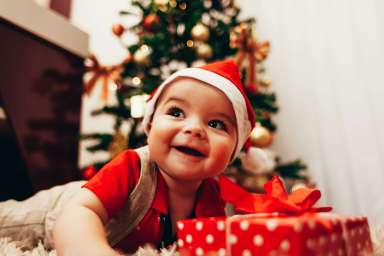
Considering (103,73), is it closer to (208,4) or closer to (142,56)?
(142,56)

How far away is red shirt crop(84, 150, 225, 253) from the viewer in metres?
0.65

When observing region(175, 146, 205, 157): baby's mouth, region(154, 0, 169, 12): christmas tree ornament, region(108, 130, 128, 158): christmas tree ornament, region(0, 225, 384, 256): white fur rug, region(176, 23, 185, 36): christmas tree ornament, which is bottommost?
region(0, 225, 384, 256): white fur rug

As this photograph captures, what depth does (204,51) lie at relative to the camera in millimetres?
1330

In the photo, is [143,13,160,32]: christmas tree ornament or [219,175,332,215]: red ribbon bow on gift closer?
[219,175,332,215]: red ribbon bow on gift

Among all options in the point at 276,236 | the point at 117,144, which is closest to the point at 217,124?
the point at 276,236

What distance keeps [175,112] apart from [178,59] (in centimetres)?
72

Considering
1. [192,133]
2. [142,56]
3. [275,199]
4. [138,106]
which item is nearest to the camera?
→ [275,199]

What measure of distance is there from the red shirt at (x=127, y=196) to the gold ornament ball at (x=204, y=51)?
0.67m

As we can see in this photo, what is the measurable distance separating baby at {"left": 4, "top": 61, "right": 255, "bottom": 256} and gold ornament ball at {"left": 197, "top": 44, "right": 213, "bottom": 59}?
0.55m

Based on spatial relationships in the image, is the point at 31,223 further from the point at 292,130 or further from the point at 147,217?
the point at 292,130

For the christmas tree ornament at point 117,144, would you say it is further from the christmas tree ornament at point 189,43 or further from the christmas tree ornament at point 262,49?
the christmas tree ornament at point 262,49

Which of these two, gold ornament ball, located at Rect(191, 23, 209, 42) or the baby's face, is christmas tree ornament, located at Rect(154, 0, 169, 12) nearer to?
gold ornament ball, located at Rect(191, 23, 209, 42)

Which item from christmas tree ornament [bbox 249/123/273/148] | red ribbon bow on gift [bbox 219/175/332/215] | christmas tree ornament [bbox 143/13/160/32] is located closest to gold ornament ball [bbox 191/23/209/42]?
christmas tree ornament [bbox 143/13/160/32]

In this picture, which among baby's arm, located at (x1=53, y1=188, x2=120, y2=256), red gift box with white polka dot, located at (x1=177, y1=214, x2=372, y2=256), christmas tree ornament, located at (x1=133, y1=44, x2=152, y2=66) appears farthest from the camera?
christmas tree ornament, located at (x1=133, y1=44, x2=152, y2=66)
